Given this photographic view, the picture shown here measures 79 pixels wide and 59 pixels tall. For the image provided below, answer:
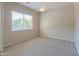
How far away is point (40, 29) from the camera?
120 inches

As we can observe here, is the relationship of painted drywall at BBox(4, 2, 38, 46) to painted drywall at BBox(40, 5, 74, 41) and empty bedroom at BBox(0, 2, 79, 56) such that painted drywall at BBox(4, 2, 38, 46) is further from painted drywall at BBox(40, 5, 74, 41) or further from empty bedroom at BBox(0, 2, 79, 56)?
painted drywall at BBox(40, 5, 74, 41)

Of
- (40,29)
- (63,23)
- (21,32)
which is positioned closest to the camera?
(21,32)

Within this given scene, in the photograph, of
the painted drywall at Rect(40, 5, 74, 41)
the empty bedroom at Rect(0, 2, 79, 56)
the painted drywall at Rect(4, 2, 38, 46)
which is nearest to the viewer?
the empty bedroom at Rect(0, 2, 79, 56)

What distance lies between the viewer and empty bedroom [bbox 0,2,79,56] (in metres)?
2.32

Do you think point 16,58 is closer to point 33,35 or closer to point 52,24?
point 33,35

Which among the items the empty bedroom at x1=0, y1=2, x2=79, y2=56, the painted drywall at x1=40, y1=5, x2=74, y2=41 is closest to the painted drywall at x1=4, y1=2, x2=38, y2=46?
the empty bedroom at x1=0, y1=2, x2=79, y2=56

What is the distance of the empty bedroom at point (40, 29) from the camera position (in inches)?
91.4

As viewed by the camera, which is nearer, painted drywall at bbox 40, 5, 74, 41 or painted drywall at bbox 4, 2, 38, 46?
painted drywall at bbox 4, 2, 38, 46

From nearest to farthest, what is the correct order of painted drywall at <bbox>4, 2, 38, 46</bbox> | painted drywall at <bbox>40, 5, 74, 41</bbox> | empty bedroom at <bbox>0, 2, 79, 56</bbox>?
1. empty bedroom at <bbox>0, 2, 79, 56</bbox>
2. painted drywall at <bbox>4, 2, 38, 46</bbox>
3. painted drywall at <bbox>40, 5, 74, 41</bbox>

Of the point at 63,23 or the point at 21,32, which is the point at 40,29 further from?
the point at 63,23

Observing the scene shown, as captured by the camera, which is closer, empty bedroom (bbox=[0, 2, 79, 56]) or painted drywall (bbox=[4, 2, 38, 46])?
empty bedroom (bbox=[0, 2, 79, 56])

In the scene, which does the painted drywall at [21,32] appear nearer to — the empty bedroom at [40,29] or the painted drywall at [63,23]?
the empty bedroom at [40,29]

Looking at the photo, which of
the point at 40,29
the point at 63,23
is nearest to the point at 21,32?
the point at 40,29

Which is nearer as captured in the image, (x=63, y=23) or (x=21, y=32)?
(x=21, y=32)
